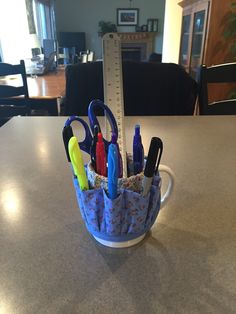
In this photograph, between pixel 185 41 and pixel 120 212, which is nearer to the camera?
pixel 120 212

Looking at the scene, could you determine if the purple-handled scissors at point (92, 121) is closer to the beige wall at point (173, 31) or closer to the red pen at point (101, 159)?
the red pen at point (101, 159)

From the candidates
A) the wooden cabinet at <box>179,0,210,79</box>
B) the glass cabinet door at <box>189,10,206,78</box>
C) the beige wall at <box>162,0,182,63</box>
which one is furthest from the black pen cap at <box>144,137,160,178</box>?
the beige wall at <box>162,0,182,63</box>

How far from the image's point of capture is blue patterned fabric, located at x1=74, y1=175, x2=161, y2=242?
15.7 inches

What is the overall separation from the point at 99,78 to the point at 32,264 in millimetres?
1422

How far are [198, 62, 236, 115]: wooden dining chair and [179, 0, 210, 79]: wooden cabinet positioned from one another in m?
1.36

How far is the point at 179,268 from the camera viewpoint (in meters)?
0.42

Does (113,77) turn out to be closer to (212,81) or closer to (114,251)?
(114,251)

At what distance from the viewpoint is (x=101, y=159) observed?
42cm

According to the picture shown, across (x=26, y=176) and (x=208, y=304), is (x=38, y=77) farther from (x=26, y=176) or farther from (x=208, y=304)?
(x=208, y=304)

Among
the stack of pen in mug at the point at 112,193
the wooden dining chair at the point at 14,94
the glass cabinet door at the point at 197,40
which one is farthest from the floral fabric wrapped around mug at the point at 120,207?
the glass cabinet door at the point at 197,40

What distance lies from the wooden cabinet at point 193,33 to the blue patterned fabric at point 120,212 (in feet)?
8.51

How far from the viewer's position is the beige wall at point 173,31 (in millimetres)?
3918

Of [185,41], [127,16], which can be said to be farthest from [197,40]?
[127,16]

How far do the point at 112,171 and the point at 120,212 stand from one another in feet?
0.26
